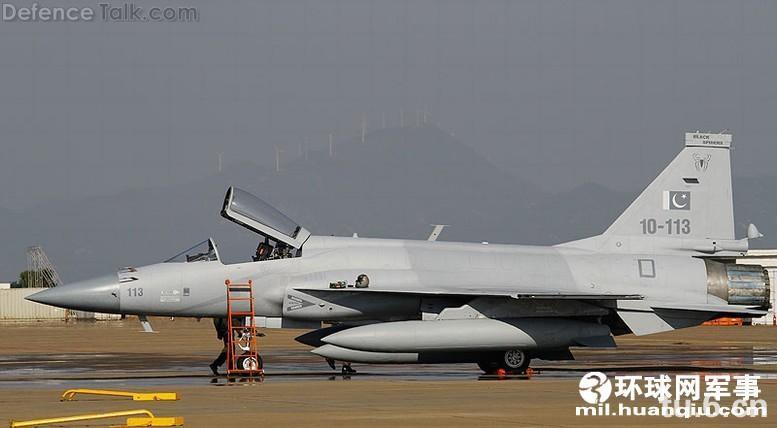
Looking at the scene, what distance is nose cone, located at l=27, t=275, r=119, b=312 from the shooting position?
2080 cm

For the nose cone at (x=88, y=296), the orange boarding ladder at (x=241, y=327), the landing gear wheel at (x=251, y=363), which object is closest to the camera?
the landing gear wheel at (x=251, y=363)

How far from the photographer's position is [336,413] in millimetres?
13469

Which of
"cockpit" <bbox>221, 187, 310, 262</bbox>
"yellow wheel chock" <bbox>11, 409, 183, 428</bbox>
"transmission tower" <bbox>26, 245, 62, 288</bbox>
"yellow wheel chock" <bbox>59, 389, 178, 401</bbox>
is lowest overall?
"yellow wheel chock" <bbox>11, 409, 183, 428</bbox>

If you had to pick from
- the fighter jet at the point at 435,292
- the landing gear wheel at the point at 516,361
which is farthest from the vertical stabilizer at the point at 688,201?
the landing gear wheel at the point at 516,361

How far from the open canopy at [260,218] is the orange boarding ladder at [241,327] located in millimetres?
967

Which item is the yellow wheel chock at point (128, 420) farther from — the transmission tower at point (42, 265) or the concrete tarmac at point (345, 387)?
the transmission tower at point (42, 265)

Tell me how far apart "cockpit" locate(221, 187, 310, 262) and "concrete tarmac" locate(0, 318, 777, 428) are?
208 centimetres

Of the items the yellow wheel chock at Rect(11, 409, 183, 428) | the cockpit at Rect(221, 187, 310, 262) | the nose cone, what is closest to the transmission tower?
the nose cone

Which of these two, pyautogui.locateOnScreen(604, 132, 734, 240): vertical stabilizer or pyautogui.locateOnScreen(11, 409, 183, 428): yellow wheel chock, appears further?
pyautogui.locateOnScreen(604, 132, 734, 240): vertical stabilizer

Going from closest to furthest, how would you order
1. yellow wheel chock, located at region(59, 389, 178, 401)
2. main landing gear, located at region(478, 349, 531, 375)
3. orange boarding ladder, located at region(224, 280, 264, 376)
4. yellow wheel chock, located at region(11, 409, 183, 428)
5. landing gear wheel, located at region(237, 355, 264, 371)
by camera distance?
yellow wheel chock, located at region(11, 409, 183, 428) → yellow wheel chock, located at region(59, 389, 178, 401) → landing gear wheel, located at region(237, 355, 264, 371) → orange boarding ladder, located at region(224, 280, 264, 376) → main landing gear, located at region(478, 349, 531, 375)

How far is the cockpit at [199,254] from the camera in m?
21.5

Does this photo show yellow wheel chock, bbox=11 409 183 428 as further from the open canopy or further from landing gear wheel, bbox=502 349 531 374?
landing gear wheel, bbox=502 349 531 374

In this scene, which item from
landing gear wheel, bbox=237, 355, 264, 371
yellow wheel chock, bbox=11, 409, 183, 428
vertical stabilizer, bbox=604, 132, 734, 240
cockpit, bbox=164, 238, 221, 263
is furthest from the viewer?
vertical stabilizer, bbox=604, 132, 734, 240

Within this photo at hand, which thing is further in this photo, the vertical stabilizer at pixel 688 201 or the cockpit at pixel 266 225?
the vertical stabilizer at pixel 688 201
